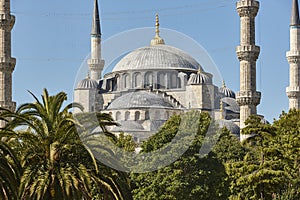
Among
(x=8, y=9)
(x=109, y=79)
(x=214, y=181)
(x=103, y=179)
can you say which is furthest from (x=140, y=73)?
(x=103, y=179)

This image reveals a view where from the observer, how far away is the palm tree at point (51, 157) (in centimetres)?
2427

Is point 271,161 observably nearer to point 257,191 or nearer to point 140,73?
point 257,191

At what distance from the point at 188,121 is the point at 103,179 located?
2105 centimetres

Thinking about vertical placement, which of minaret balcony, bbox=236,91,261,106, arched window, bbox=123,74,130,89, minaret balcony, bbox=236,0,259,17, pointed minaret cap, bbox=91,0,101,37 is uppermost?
pointed minaret cap, bbox=91,0,101,37

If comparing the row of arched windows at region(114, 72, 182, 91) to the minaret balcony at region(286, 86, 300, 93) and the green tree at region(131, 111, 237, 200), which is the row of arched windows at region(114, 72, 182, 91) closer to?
the minaret balcony at region(286, 86, 300, 93)

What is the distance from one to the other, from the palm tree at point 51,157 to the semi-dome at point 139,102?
65.4 meters

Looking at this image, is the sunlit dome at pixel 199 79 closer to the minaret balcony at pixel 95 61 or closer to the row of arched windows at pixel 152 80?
the row of arched windows at pixel 152 80

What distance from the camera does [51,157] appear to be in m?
24.5

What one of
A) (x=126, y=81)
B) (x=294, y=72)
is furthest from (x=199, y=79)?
(x=294, y=72)

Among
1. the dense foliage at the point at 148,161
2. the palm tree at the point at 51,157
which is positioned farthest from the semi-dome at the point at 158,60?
the palm tree at the point at 51,157

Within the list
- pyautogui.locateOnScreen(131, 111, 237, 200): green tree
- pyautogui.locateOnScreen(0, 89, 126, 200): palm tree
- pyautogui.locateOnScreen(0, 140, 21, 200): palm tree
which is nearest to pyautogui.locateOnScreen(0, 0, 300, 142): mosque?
pyautogui.locateOnScreen(131, 111, 237, 200): green tree

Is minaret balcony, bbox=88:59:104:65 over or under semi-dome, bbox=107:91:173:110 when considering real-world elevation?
over

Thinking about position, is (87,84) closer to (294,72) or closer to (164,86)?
(164,86)

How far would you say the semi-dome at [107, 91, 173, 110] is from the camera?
9106 centimetres
